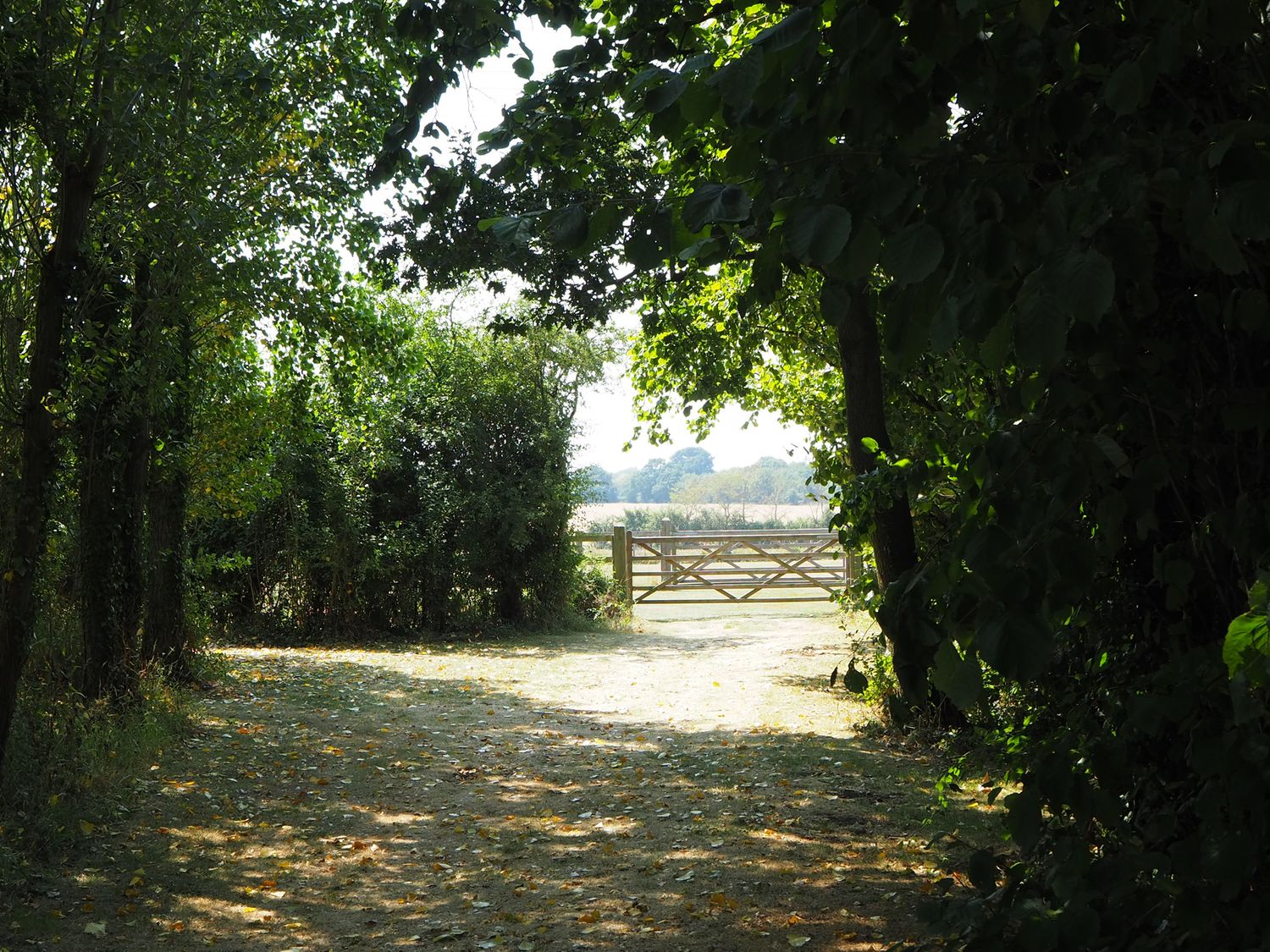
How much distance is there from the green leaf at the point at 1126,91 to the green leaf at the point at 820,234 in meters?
0.42

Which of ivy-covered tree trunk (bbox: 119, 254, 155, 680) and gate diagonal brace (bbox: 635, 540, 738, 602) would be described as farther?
gate diagonal brace (bbox: 635, 540, 738, 602)

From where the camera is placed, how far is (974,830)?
5.58 m

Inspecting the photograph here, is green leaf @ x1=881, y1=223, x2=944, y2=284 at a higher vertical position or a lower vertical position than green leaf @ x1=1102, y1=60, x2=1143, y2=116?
lower

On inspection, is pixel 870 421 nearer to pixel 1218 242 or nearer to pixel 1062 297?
pixel 1218 242

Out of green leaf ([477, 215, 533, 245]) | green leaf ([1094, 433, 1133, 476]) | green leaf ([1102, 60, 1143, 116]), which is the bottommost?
green leaf ([1094, 433, 1133, 476])

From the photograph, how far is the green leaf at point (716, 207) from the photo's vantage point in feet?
4.86

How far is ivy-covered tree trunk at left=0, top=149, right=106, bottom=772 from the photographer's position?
511 cm

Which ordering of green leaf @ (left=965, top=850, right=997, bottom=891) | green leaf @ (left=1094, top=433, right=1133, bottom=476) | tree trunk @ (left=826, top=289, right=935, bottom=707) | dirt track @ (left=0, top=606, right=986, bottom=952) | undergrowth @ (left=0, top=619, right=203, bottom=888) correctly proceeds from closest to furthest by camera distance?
green leaf @ (left=1094, top=433, right=1133, bottom=476)
green leaf @ (left=965, top=850, right=997, bottom=891)
dirt track @ (left=0, top=606, right=986, bottom=952)
undergrowth @ (left=0, top=619, right=203, bottom=888)
tree trunk @ (left=826, top=289, right=935, bottom=707)

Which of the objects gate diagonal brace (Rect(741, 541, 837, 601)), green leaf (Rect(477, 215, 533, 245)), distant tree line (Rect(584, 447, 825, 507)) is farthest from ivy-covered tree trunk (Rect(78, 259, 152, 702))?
distant tree line (Rect(584, 447, 825, 507))

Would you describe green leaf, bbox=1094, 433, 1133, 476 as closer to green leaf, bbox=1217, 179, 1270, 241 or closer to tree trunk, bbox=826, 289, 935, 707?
green leaf, bbox=1217, 179, 1270, 241

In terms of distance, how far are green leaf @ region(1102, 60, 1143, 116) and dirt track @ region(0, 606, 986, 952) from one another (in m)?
3.41

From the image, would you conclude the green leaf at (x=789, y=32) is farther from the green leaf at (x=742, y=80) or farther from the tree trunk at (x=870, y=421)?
the tree trunk at (x=870, y=421)

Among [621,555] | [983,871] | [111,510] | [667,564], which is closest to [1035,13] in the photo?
[983,871]

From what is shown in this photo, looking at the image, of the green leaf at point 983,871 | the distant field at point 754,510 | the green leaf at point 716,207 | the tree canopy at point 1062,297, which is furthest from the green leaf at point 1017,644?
the distant field at point 754,510
